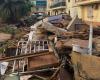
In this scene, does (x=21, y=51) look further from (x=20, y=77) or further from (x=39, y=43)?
(x=20, y=77)

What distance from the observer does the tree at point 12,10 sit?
34.3 metres

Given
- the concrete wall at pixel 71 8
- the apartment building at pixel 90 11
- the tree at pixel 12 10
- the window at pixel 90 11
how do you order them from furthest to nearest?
the tree at pixel 12 10 → the concrete wall at pixel 71 8 → the window at pixel 90 11 → the apartment building at pixel 90 11

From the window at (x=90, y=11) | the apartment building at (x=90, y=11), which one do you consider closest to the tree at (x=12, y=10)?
the apartment building at (x=90, y=11)

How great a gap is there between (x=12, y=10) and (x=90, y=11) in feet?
39.4

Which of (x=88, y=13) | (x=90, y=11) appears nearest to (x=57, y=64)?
(x=90, y=11)

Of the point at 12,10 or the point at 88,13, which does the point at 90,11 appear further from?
the point at 12,10

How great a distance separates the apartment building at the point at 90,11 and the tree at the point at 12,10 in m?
8.34

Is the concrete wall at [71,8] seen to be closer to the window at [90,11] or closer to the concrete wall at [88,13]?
the concrete wall at [88,13]

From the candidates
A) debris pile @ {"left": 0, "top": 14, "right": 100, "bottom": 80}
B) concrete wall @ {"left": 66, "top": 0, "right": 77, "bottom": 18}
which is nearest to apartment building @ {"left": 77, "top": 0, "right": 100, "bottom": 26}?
concrete wall @ {"left": 66, "top": 0, "right": 77, "bottom": 18}

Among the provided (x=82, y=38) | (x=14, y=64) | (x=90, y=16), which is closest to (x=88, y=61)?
(x=14, y=64)

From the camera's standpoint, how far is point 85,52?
352 inches

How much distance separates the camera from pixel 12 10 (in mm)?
34531

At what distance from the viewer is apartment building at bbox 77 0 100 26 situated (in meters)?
22.7

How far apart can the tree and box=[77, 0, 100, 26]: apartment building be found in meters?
8.34
